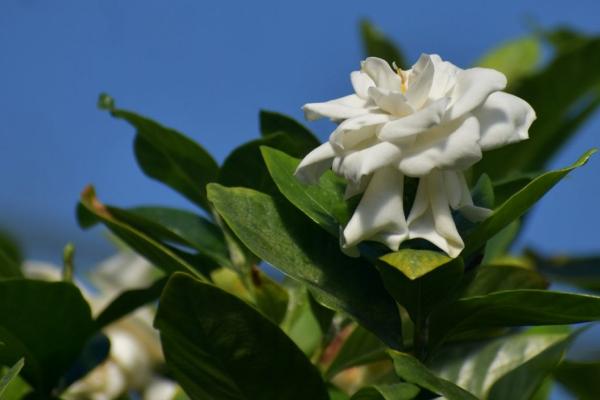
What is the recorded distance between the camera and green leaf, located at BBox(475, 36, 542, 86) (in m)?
2.19

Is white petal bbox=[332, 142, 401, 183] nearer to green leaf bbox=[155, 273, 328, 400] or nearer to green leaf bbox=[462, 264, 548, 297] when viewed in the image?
green leaf bbox=[155, 273, 328, 400]

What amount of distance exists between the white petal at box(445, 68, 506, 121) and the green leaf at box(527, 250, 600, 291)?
86cm

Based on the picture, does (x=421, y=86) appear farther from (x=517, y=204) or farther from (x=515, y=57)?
(x=515, y=57)

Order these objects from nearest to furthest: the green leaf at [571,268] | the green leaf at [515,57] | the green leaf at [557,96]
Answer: the green leaf at [571,268]
the green leaf at [557,96]
the green leaf at [515,57]

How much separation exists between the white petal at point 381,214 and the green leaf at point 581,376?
0.32 m

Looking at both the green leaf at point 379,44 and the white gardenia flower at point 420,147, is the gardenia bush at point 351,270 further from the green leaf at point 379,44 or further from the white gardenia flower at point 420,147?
the green leaf at point 379,44

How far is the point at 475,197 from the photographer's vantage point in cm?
86

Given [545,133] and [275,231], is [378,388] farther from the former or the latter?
[545,133]

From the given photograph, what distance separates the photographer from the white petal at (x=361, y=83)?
0.79m

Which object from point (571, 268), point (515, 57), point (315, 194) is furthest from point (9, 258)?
point (515, 57)

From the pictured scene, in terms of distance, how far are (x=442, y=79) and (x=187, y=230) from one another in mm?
387

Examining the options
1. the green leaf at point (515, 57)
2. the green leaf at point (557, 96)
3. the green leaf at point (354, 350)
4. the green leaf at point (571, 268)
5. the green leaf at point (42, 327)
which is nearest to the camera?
the green leaf at point (42, 327)

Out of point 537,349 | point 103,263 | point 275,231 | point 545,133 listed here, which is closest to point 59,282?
point 275,231

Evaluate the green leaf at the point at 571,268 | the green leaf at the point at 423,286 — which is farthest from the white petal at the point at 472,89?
the green leaf at the point at 571,268
